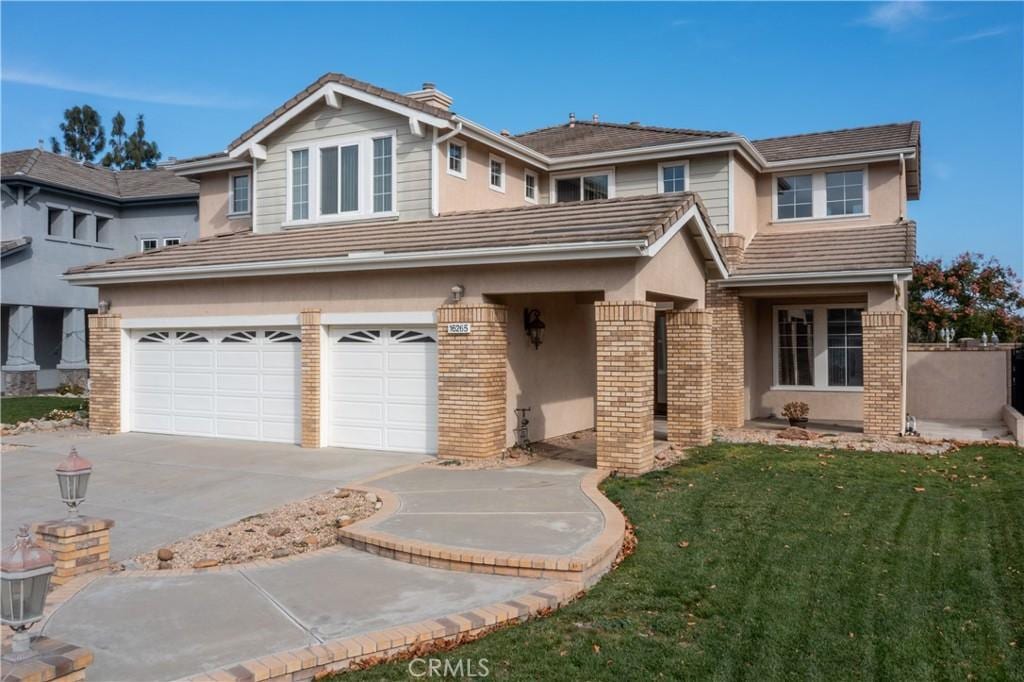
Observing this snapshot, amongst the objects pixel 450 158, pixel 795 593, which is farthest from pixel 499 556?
pixel 450 158

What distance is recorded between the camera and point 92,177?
29.5 m

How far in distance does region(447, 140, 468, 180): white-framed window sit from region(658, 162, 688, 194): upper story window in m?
4.88

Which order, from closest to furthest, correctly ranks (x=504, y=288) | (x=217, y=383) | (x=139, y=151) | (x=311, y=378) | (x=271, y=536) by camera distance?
(x=271, y=536) < (x=504, y=288) < (x=311, y=378) < (x=217, y=383) < (x=139, y=151)

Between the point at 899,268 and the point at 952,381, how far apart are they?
21.4 feet

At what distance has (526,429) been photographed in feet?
46.8

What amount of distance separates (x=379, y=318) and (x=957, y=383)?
48.1 feet

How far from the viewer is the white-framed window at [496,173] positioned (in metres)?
17.0

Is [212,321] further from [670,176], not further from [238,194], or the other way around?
[670,176]

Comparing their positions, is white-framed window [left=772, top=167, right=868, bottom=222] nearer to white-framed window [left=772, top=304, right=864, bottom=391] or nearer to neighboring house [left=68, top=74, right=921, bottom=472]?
Result: neighboring house [left=68, top=74, right=921, bottom=472]

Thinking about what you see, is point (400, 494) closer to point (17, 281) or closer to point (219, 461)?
point (219, 461)

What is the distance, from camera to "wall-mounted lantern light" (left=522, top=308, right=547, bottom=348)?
47.0 ft

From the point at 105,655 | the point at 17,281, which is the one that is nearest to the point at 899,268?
the point at 105,655

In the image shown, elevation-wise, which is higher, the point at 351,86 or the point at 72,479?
the point at 351,86

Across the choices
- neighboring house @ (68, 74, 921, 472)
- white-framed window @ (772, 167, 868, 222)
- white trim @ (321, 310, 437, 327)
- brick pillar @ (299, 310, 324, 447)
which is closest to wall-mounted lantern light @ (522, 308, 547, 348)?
neighboring house @ (68, 74, 921, 472)
